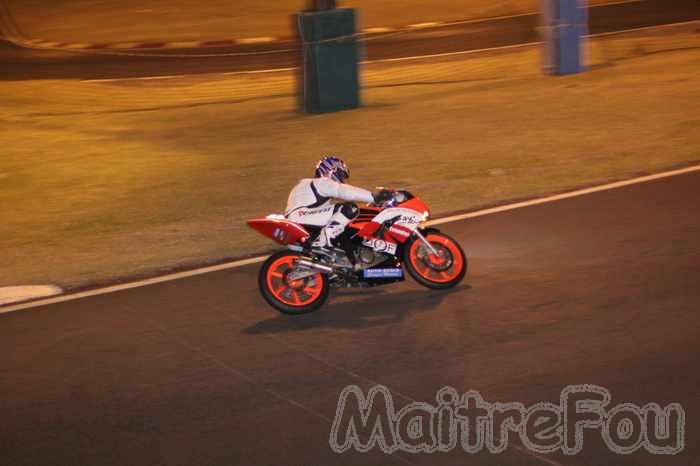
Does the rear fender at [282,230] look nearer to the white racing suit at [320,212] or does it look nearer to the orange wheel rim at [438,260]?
the white racing suit at [320,212]

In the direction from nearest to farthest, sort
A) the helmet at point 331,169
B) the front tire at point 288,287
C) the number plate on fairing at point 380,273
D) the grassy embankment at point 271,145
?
the front tire at point 288,287, the number plate on fairing at point 380,273, the helmet at point 331,169, the grassy embankment at point 271,145

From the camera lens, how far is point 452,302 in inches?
396

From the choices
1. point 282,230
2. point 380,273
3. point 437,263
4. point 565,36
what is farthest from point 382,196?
point 565,36

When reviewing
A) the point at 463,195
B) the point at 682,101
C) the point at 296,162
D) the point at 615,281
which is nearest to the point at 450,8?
the point at 682,101

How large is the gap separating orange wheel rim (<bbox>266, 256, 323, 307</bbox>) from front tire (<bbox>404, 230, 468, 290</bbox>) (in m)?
0.89

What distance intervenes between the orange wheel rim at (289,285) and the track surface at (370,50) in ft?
58.7

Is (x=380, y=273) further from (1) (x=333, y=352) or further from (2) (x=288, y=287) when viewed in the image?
(1) (x=333, y=352)

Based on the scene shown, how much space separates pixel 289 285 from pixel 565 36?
45.0 ft

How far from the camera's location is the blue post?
22219 millimetres

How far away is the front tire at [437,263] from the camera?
33.9ft

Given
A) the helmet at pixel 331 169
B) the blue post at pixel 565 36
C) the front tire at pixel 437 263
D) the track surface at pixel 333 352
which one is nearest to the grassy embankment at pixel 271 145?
the blue post at pixel 565 36

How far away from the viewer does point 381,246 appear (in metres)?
10.2

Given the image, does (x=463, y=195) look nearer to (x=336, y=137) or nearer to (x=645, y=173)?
(x=645, y=173)

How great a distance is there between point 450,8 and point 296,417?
3067 cm
